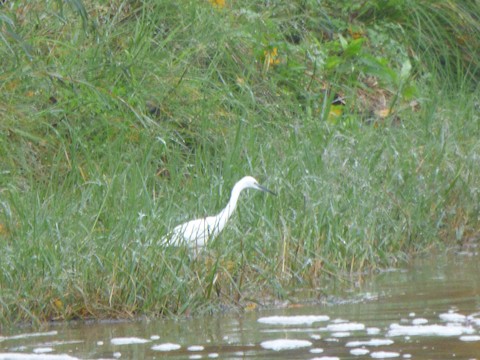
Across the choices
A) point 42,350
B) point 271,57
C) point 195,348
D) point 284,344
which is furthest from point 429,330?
point 271,57

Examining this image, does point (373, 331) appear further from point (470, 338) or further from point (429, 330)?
point (470, 338)

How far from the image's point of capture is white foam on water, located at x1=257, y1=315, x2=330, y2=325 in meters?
6.00

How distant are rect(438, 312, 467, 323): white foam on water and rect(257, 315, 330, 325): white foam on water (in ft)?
1.90

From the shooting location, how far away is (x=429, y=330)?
556 cm

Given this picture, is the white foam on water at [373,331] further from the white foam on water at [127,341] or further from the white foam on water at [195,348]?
the white foam on water at [127,341]

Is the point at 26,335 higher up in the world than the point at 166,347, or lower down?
higher up

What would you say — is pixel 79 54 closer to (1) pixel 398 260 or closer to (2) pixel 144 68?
(2) pixel 144 68

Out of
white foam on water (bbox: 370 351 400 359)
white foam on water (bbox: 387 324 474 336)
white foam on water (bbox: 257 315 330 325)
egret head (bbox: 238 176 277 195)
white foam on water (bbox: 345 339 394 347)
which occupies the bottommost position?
white foam on water (bbox: 370 351 400 359)

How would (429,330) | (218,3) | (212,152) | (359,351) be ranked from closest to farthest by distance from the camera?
(359,351)
(429,330)
(212,152)
(218,3)

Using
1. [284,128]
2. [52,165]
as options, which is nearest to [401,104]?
[284,128]

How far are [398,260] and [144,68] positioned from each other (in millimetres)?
2772

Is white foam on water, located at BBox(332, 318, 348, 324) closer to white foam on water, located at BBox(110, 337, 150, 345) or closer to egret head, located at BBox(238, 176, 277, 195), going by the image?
white foam on water, located at BBox(110, 337, 150, 345)

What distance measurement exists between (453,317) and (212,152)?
373 cm

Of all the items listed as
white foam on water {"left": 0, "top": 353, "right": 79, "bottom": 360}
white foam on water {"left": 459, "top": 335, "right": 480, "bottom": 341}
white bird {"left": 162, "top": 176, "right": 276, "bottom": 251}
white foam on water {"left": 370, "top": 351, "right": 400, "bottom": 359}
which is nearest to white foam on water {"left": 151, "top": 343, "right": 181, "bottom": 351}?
white foam on water {"left": 0, "top": 353, "right": 79, "bottom": 360}
